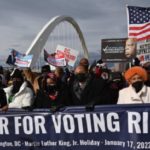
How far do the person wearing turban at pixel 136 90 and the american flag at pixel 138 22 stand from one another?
3555 millimetres

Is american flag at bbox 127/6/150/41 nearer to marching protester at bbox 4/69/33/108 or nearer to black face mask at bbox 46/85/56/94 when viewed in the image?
marching protester at bbox 4/69/33/108

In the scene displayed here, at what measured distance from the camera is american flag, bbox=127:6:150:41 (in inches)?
435

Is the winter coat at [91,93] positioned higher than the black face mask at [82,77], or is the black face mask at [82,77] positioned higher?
the black face mask at [82,77]

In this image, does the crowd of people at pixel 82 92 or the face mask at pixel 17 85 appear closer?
the crowd of people at pixel 82 92

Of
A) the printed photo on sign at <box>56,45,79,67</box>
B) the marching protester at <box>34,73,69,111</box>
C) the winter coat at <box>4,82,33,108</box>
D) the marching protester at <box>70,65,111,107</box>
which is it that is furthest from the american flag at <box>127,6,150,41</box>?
the printed photo on sign at <box>56,45,79,67</box>

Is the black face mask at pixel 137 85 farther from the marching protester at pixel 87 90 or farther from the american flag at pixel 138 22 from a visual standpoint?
the american flag at pixel 138 22

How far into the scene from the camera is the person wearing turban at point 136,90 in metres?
7.43

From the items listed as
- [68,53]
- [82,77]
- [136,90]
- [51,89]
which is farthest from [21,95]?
[68,53]

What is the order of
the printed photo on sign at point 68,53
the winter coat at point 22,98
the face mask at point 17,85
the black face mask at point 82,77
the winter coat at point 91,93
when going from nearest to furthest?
the winter coat at point 91,93, the black face mask at point 82,77, the winter coat at point 22,98, the face mask at point 17,85, the printed photo on sign at point 68,53

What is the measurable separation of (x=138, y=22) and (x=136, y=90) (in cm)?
402

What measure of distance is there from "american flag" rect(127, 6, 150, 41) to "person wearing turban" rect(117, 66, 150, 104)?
355 cm

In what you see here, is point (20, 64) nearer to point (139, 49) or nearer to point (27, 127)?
point (139, 49)

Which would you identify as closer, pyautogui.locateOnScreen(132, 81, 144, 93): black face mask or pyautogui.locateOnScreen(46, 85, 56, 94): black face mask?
pyautogui.locateOnScreen(132, 81, 144, 93): black face mask

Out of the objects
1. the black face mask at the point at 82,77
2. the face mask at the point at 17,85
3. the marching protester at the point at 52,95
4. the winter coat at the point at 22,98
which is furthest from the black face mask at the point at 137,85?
the face mask at the point at 17,85
